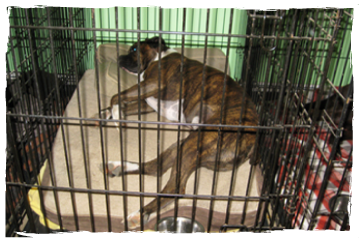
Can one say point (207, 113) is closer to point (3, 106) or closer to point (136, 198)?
point (136, 198)

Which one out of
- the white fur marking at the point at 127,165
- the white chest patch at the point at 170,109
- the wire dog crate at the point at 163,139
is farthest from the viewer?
the white chest patch at the point at 170,109

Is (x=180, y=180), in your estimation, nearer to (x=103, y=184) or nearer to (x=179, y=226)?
(x=179, y=226)

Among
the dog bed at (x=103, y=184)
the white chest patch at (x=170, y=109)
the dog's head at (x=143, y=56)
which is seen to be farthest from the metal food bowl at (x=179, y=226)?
the dog's head at (x=143, y=56)

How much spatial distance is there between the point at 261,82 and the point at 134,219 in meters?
1.41

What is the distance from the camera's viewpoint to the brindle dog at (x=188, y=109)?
4.95 feet

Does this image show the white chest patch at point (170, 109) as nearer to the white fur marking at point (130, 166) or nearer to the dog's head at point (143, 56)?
the dog's head at point (143, 56)

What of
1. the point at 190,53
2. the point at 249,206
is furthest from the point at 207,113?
the point at 190,53

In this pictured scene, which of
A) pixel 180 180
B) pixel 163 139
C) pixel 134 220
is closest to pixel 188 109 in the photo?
pixel 163 139

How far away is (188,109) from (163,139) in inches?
10.7

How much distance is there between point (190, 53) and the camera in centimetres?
285

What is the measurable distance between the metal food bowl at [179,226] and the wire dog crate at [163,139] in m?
0.03

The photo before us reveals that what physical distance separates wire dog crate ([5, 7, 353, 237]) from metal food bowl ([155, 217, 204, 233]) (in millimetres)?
27

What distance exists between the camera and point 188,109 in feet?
6.99

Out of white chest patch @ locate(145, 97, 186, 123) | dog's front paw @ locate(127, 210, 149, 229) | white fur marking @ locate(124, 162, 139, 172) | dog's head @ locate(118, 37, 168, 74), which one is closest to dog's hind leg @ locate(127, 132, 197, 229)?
dog's front paw @ locate(127, 210, 149, 229)
